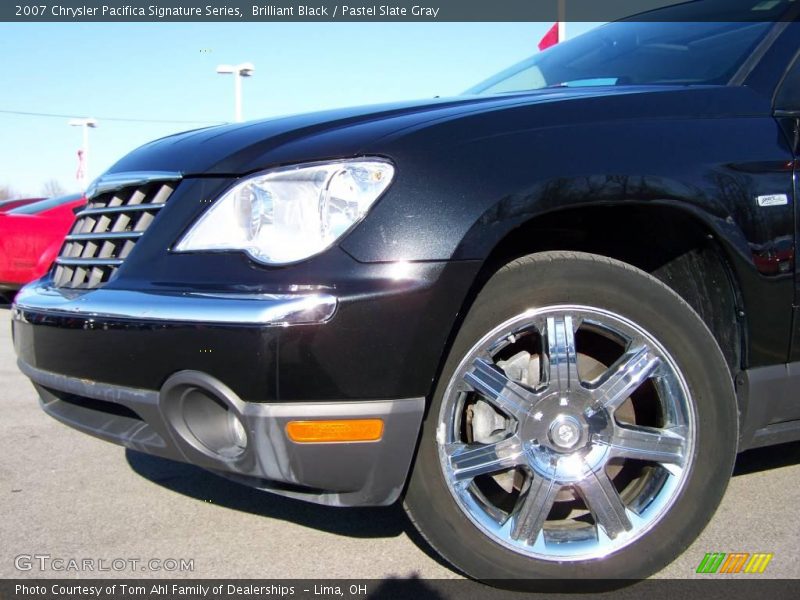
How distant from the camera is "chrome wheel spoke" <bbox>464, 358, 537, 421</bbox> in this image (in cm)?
208

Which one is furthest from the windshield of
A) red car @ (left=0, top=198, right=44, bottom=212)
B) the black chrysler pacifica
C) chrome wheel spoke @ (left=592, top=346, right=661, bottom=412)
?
red car @ (left=0, top=198, right=44, bottom=212)

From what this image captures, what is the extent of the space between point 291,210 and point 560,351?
0.87 meters

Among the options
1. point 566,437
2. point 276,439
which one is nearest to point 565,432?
point 566,437

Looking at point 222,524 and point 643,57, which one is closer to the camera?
point 222,524

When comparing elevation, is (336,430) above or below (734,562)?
above

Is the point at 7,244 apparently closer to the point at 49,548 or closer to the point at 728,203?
the point at 49,548

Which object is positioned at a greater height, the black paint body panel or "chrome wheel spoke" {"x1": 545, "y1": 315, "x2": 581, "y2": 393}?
the black paint body panel

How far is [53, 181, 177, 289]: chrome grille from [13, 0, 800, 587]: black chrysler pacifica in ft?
0.04

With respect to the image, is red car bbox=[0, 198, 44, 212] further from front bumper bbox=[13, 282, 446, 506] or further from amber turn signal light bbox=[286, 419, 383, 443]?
amber turn signal light bbox=[286, 419, 383, 443]

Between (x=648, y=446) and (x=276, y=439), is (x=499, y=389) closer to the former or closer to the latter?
(x=648, y=446)

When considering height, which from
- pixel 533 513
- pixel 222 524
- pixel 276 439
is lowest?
pixel 222 524

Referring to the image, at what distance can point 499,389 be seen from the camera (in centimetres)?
210

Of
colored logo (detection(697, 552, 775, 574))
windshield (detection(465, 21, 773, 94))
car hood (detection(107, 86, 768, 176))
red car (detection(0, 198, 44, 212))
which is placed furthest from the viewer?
red car (detection(0, 198, 44, 212))

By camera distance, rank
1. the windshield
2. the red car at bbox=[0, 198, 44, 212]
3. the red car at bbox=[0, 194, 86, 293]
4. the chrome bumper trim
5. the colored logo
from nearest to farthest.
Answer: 1. the chrome bumper trim
2. the colored logo
3. the windshield
4. the red car at bbox=[0, 194, 86, 293]
5. the red car at bbox=[0, 198, 44, 212]
